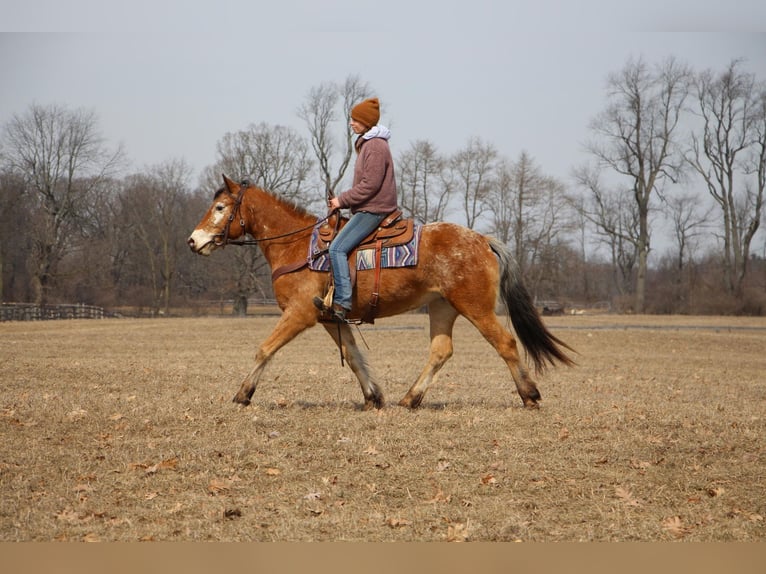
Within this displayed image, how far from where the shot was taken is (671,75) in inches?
2251

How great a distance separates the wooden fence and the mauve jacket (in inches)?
1653

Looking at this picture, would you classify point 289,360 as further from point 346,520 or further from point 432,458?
point 346,520

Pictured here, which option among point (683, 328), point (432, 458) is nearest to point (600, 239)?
point (683, 328)

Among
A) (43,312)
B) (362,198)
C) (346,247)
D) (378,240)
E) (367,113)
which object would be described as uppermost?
(367,113)

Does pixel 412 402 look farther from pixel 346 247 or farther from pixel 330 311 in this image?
pixel 346 247

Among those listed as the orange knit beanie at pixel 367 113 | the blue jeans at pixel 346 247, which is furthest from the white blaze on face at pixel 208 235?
the orange knit beanie at pixel 367 113

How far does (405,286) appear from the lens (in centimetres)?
923

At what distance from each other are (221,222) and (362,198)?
2091 millimetres

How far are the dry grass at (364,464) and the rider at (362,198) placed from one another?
5.34 ft

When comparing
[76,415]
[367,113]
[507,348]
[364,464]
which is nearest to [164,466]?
[364,464]

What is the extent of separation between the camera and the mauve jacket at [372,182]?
9070 millimetres

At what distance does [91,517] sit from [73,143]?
192 feet

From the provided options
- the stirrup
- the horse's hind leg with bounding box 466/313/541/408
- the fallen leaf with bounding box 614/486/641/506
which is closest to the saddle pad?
the stirrup

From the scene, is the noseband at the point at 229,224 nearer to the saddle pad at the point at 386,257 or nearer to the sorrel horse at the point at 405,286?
the sorrel horse at the point at 405,286
